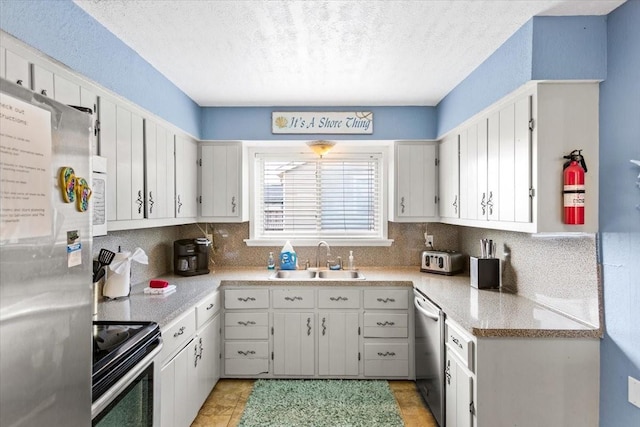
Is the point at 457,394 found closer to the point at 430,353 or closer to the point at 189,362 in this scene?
the point at 430,353

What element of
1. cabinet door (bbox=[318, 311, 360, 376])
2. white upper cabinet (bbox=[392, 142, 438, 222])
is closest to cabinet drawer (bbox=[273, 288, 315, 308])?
cabinet door (bbox=[318, 311, 360, 376])

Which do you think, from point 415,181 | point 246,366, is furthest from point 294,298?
point 415,181

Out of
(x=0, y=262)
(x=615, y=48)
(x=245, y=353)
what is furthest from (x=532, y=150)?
(x=245, y=353)

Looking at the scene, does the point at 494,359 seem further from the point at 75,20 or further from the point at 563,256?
the point at 75,20

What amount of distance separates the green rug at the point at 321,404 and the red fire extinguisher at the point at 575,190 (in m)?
1.74

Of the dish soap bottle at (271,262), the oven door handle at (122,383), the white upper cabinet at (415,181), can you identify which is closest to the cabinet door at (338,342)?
the dish soap bottle at (271,262)

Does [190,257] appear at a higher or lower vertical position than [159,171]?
lower

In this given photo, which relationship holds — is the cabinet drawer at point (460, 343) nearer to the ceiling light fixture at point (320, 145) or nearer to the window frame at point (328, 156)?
the window frame at point (328, 156)

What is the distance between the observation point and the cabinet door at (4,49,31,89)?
4.71 feet

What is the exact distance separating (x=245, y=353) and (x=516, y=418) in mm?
2101

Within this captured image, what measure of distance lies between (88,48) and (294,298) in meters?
2.23

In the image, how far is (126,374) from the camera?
1.59 metres

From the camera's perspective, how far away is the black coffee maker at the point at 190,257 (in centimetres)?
339

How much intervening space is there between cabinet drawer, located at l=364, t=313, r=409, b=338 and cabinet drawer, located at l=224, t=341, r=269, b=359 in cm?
87
